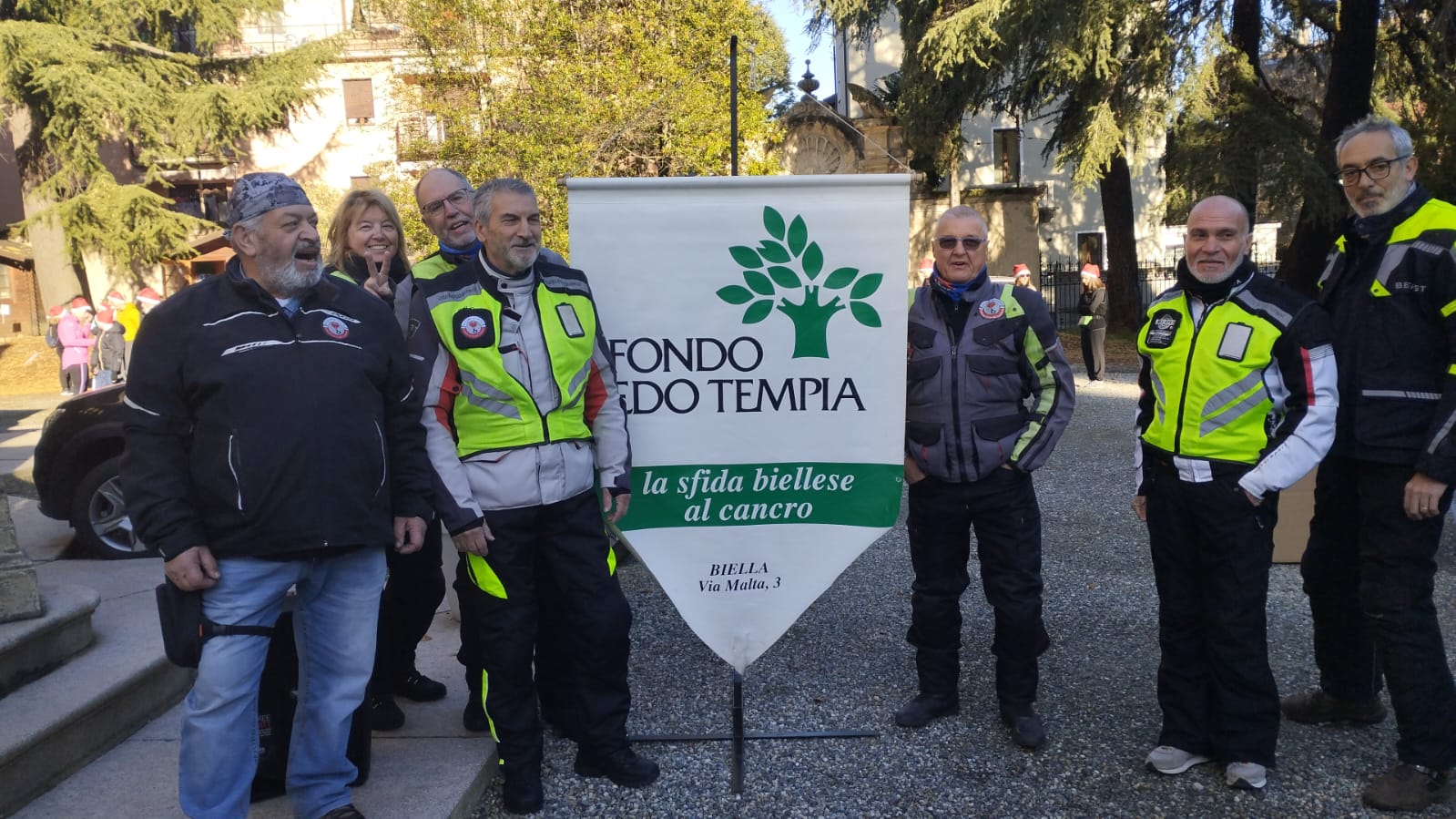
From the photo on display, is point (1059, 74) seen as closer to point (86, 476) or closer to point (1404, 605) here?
point (1404, 605)

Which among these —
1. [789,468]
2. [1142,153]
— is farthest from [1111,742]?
[1142,153]

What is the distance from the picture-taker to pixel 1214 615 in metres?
3.26

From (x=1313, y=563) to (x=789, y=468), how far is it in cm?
193

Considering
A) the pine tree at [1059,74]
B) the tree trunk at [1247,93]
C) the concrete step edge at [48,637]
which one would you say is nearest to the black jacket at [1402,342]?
the concrete step edge at [48,637]

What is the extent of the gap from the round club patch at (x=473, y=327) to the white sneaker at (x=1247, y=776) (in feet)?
8.97

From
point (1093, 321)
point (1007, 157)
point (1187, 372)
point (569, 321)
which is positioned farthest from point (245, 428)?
point (1007, 157)

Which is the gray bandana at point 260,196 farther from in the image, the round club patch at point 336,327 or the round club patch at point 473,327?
the round club patch at point 473,327

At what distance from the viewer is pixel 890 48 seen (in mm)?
35344

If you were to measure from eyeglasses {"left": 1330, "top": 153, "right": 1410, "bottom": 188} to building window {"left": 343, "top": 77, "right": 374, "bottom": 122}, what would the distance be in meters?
36.1

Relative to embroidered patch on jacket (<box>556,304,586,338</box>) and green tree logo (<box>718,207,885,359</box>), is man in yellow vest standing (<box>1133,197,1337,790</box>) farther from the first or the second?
embroidered patch on jacket (<box>556,304,586,338</box>)

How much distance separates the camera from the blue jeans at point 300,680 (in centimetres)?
258

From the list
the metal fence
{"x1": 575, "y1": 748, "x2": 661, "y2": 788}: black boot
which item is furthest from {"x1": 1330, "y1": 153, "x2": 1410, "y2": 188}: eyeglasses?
the metal fence

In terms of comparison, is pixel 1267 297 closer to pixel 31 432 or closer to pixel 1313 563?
pixel 1313 563

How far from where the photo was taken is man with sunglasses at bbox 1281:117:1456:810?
3.06m
